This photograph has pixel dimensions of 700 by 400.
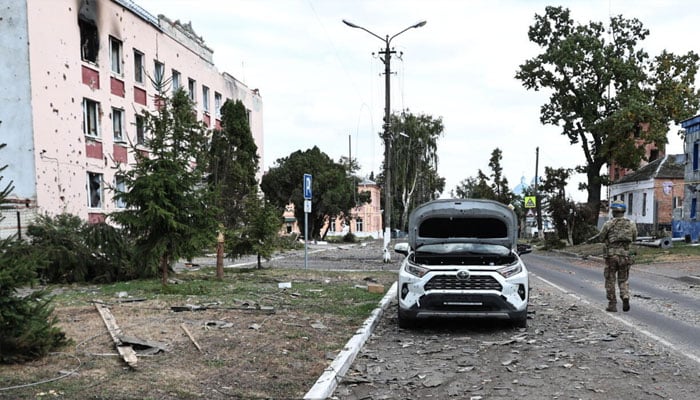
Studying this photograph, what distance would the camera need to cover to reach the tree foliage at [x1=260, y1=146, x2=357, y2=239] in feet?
164

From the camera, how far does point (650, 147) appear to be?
5381cm

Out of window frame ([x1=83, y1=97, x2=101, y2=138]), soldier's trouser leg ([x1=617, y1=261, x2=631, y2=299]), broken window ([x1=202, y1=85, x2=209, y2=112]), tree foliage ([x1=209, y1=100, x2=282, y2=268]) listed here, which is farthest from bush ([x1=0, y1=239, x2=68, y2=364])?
broken window ([x1=202, y1=85, x2=209, y2=112])

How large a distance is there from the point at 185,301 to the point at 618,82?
35.6 meters

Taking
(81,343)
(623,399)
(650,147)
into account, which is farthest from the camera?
(650,147)

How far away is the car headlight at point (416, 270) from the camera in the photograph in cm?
874

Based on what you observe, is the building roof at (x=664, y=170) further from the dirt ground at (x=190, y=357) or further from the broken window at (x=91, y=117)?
the dirt ground at (x=190, y=357)

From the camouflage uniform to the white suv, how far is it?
5.07 feet

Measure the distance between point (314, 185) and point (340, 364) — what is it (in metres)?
43.5

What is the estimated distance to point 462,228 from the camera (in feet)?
36.0

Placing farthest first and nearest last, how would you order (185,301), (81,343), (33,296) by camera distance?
(185,301), (81,343), (33,296)

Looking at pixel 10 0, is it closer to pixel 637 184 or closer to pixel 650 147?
pixel 637 184

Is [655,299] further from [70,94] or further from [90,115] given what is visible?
[90,115]

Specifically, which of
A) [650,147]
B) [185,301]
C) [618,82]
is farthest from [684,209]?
[185,301]

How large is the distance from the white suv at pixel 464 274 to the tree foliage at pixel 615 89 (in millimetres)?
29105
